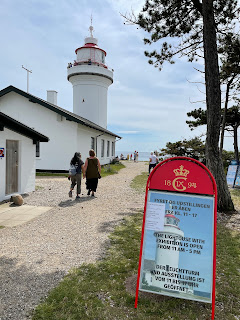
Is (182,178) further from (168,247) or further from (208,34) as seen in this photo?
(208,34)

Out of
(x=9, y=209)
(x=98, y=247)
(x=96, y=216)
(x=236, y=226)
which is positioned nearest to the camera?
(x=98, y=247)

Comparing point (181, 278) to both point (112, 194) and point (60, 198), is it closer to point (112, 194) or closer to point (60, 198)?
point (60, 198)

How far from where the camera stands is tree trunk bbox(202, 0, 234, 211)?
7.54m

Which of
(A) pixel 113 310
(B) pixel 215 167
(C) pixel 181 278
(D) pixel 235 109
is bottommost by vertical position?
(A) pixel 113 310

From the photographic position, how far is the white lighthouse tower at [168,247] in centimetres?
306


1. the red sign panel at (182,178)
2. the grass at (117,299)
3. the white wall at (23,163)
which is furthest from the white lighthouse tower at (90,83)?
the red sign panel at (182,178)

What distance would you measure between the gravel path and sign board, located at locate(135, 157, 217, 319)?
1.49m

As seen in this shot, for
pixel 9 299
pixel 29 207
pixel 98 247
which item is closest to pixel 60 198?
Result: pixel 29 207

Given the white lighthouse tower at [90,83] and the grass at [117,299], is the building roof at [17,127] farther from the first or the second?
the white lighthouse tower at [90,83]

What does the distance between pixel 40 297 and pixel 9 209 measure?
5.08m

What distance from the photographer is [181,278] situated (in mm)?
3021

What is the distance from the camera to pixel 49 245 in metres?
4.99

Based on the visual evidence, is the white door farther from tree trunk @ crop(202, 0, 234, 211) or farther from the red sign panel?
the red sign panel

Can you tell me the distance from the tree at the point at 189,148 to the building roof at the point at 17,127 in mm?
12823
